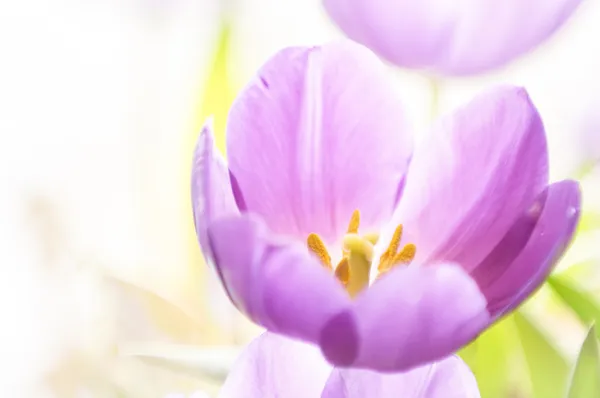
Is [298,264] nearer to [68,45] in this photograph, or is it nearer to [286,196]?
[286,196]

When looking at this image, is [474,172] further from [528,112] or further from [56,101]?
[56,101]

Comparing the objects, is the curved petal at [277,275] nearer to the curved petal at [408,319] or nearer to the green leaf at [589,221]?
the curved petal at [408,319]

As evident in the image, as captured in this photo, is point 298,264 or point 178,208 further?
point 178,208

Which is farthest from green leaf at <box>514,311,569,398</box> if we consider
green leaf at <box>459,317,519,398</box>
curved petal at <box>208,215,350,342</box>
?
curved petal at <box>208,215,350,342</box>

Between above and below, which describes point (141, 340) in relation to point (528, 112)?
below

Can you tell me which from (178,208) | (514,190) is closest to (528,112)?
(514,190)
